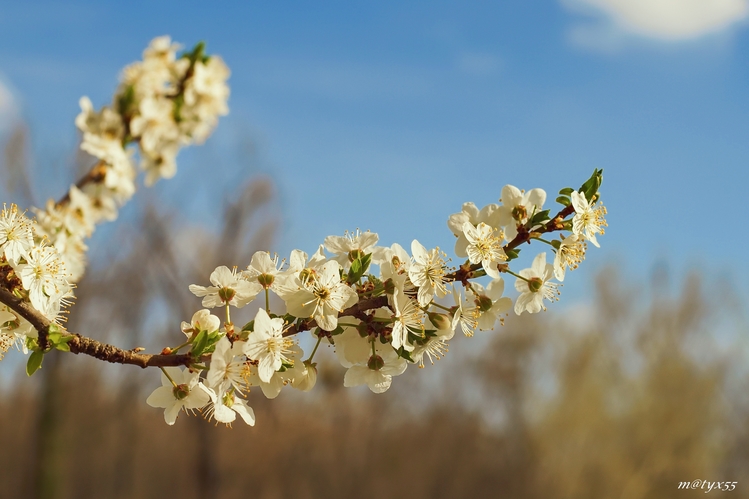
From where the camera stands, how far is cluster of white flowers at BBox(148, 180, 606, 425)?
1271 mm

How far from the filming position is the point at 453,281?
1349 mm

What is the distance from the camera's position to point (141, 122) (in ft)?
6.67

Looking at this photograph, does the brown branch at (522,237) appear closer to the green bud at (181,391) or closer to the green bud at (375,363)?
the green bud at (375,363)

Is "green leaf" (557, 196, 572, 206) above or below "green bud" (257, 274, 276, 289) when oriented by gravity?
above

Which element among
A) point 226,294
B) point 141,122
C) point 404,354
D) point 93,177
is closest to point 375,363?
point 404,354

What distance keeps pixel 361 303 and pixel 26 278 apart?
2.44ft

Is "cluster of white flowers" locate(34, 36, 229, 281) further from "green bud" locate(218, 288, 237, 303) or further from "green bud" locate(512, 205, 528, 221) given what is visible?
"green bud" locate(512, 205, 528, 221)


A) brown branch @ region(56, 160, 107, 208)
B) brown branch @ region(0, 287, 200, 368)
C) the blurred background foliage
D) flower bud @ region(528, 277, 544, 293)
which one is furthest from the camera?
the blurred background foliage

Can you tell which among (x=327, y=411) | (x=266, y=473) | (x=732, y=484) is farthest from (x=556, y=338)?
(x=266, y=473)

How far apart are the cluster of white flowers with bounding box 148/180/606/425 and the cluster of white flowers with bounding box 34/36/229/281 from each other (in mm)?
801

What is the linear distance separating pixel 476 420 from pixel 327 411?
159 inches

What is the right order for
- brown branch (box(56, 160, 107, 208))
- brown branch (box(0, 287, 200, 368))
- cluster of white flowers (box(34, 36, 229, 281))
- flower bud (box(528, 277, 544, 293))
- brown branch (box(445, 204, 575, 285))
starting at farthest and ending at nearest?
1. brown branch (box(56, 160, 107, 208))
2. cluster of white flowers (box(34, 36, 229, 281))
3. flower bud (box(528, 277, 544, 293))
4. brown branch (box(445, 204, 575, 285))
5. brown branch (box(0, 287, 200, 368))

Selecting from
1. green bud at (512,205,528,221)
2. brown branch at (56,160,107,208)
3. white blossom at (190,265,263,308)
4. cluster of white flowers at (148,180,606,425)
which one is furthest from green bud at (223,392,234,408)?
brown branch at (56,160,107,208)

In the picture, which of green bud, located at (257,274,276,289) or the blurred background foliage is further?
the blurred background foliage
